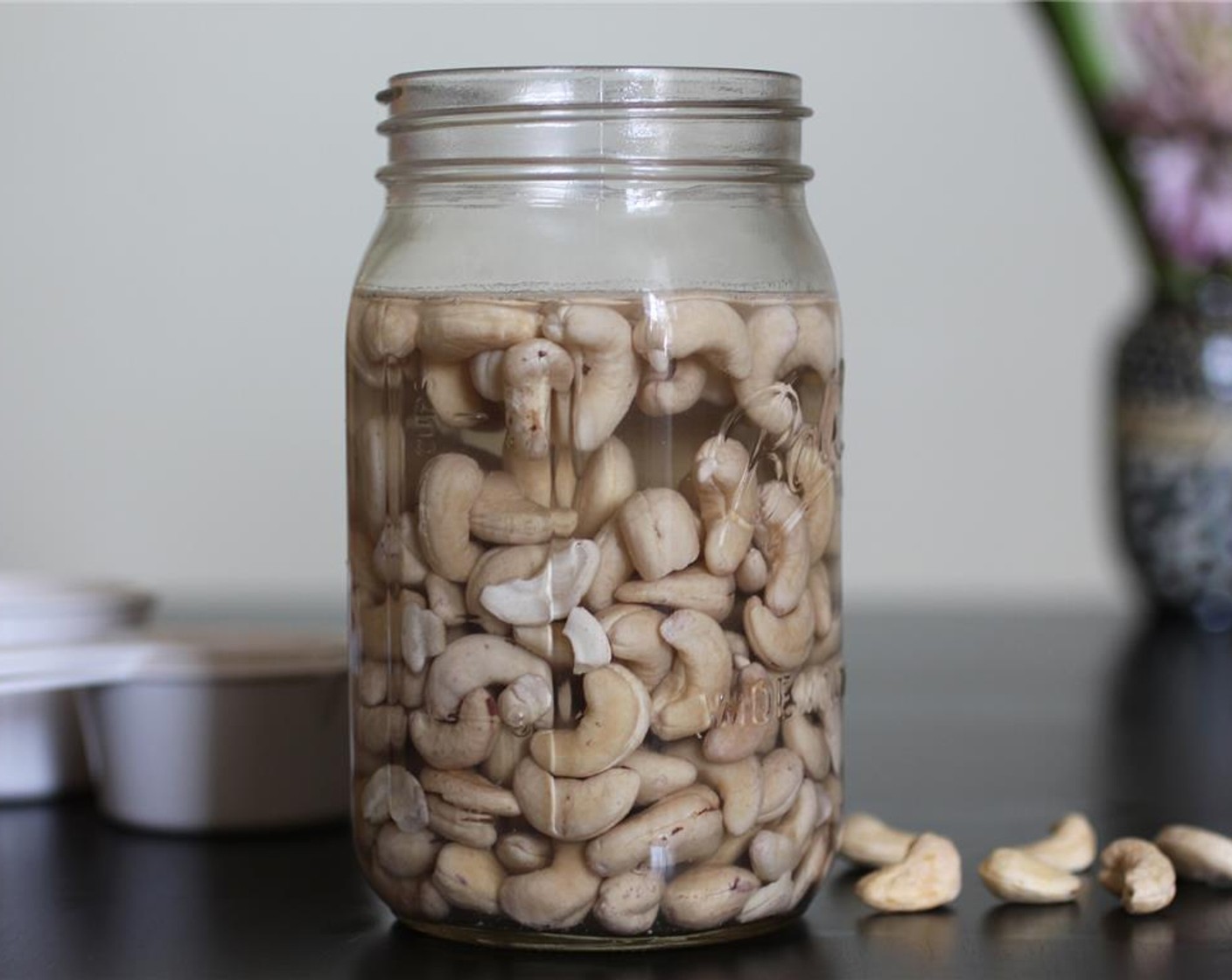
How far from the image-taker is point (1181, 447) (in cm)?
156

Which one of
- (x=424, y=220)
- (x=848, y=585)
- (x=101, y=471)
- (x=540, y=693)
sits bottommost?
(x=848, y=585)

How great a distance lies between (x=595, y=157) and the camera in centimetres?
70

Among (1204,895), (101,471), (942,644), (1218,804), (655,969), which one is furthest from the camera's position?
(101,471)

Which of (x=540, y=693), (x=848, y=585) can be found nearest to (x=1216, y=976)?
(x=540, y=693)

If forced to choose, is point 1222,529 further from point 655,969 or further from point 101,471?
point 101,471

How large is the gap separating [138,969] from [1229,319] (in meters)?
1.11

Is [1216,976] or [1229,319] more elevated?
[1229,319]

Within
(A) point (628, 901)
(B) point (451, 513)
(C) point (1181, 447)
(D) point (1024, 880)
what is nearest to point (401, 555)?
(B) point (451, 513)

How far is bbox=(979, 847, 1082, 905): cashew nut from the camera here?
0.76m

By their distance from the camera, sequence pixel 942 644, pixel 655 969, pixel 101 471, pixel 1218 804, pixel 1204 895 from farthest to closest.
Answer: pixel 101 471 < pixel 942 644 < pixel 1218 804 < pixel 1204 895 < pixel 655 969

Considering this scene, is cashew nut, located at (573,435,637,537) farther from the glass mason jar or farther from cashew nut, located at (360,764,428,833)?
cashew nut, located at (360,764,428,833)

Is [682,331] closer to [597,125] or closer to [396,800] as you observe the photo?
[597,125]

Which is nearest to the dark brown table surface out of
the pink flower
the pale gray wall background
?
the pink flower

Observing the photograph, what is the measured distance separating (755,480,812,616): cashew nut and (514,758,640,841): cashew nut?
0.27ft
